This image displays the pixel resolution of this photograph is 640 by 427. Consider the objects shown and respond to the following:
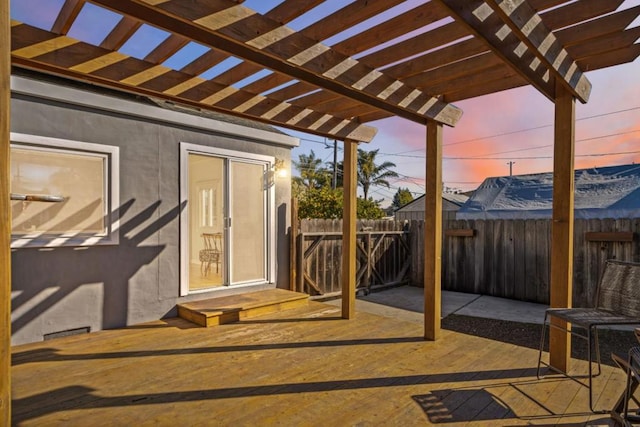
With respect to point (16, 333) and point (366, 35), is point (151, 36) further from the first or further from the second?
point (16, 333)

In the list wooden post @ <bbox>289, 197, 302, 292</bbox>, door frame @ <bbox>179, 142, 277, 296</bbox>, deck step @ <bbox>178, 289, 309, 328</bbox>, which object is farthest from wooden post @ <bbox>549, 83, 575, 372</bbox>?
door frame @ <bbox>179, 142, 277, 296</bbox>

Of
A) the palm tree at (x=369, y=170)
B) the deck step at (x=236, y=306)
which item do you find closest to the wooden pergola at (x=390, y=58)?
the deck step at (x=236, y=306)

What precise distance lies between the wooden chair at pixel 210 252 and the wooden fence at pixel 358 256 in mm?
1445

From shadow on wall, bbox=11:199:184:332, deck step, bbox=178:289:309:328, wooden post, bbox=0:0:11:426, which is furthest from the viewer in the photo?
deck step, bbox=178:289:309:328

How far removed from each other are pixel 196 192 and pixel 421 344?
4.99 meters

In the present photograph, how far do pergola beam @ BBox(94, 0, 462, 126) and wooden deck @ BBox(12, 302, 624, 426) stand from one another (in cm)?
236

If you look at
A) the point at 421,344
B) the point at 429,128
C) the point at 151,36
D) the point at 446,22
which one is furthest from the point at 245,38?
the point at 421,344

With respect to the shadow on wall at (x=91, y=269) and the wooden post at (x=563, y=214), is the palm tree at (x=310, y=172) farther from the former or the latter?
the wooden post at (x=563, y=214)

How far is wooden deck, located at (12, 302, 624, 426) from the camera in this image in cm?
230

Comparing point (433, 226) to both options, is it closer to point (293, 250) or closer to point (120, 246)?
point (293, 250)

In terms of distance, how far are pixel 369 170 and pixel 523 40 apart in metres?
18.2

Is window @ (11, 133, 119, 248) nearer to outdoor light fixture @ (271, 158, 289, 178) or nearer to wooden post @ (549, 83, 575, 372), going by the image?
outdoor light fixture @ (271, 158, 289, 178)

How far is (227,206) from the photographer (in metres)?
5.27

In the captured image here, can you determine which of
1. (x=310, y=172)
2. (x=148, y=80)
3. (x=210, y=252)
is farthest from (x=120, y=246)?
(x=310, y=172)
